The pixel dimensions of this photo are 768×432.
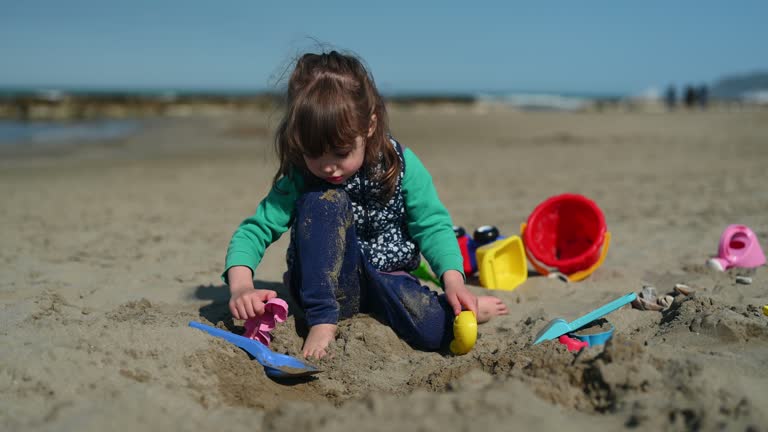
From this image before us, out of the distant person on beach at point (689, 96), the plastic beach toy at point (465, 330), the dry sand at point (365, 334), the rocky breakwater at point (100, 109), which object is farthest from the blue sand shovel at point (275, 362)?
the distant person on beach at point (689, 96)

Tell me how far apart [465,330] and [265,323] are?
30.0 inches

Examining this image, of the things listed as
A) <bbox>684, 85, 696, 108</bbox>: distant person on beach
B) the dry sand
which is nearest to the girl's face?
→ the dry sand

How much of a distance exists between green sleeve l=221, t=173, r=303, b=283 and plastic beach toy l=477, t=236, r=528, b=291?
1.07m

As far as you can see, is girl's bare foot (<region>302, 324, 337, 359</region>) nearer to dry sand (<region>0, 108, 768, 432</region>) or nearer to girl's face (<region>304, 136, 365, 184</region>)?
dry sand (<region>0, 108, 768, 432</region>)

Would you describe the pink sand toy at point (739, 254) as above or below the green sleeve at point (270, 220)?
below

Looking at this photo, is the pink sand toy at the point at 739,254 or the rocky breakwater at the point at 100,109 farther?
the rocky breakwater at the point at 100,109

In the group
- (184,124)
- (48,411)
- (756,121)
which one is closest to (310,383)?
(48,411)

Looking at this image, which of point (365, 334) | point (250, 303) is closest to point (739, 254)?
point (365, 334)

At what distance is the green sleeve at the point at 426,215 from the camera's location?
8.57 feet

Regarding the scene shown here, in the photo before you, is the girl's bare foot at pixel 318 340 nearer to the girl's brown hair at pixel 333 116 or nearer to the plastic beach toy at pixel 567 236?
the girl's brown hair at pixel 333 116

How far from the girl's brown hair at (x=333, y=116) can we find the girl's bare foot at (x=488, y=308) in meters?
0.64

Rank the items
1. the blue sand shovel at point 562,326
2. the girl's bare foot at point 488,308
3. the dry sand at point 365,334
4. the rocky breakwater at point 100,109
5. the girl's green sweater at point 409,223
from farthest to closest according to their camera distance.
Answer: the rocky breakwater at point 100,109 → the girl's bare foot at point 488,308 → the girl's green sweater at point 409,223 → the blue sand shovel at point 562,326 → the dry sand at point 365,334

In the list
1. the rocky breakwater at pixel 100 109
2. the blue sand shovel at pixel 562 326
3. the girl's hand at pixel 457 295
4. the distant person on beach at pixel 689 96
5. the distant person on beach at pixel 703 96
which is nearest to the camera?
the blue sand shovel at pixel 562 326

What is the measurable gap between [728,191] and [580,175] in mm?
1729
